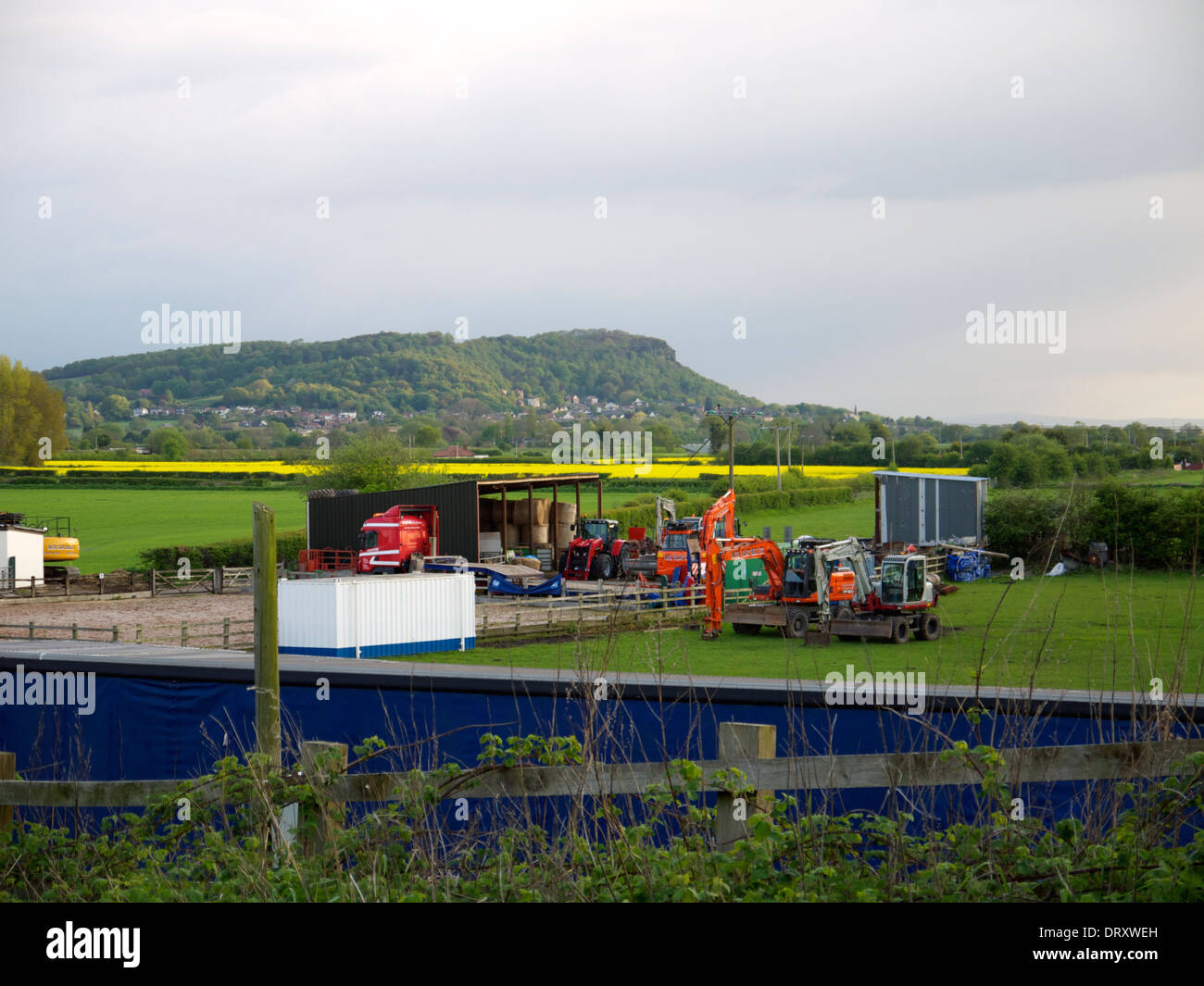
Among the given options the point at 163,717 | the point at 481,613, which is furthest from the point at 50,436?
the point at 163,717

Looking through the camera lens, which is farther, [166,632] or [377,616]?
[166,632]

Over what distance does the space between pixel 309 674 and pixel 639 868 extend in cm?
478

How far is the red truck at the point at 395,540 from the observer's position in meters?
39.1

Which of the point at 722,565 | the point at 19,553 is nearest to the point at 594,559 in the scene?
the point at 722,565

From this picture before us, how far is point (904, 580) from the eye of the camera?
2453 centimetres

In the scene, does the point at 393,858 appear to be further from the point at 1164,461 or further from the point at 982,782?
the point at 1164,461

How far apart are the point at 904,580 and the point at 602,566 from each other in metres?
16.3

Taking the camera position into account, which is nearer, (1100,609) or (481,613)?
(1100,609)

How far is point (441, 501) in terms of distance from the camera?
4256cm

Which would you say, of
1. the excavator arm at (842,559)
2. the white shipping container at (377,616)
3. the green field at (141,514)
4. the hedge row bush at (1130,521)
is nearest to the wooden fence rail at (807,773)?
the white shipping container at (377,616)

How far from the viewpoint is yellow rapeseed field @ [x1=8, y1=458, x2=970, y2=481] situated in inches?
3553

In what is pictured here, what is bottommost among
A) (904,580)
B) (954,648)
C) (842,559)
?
(954,648)

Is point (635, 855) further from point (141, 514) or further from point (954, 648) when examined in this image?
point (141, 514)

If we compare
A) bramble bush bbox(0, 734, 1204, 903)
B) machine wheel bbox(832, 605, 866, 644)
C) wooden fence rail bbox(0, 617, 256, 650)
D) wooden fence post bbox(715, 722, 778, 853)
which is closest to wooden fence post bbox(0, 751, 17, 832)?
bramble bush bbox(0, 734, 1204, 903)
